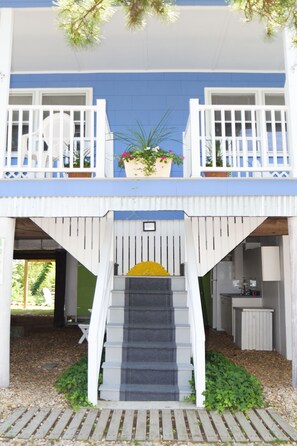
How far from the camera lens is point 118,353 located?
5.07 m

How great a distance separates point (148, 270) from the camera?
6.66 meters

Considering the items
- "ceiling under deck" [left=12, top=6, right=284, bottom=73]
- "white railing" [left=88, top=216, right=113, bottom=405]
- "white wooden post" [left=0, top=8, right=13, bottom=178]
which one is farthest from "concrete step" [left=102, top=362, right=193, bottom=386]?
"ceiling under deck" [left=12, top=6, right=284, bottom=73]

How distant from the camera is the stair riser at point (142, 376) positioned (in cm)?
483

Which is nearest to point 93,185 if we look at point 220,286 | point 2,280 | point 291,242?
point 2,280

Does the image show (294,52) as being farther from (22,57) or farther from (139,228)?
(22,57)

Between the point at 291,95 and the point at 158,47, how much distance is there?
9.36 feet

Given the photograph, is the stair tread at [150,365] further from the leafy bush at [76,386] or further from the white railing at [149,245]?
the white railing at [149,245]

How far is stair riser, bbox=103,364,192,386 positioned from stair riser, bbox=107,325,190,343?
47 centimetres

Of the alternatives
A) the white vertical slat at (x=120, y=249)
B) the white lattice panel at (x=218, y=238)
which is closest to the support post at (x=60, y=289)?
the white vertical slat at (x=120, y=249)

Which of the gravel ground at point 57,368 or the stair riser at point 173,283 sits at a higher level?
the stair riser at point 173,283

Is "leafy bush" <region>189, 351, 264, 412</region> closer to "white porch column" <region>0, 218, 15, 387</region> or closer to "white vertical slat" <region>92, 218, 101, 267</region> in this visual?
"white vertical slat" <region>92, 218, 101, 267</region>

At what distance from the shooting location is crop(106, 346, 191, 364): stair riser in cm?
503

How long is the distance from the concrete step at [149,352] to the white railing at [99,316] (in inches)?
7.7

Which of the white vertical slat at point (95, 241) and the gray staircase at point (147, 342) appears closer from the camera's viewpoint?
the gray staircase at point (147, 342)
